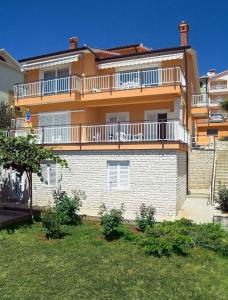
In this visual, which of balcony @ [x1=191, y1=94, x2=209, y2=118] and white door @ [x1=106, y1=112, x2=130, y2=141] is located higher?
balcony @ [x1=191, y1=94, x2=209, y2=118]

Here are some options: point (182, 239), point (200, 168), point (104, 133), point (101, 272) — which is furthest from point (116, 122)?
point (101, 272)

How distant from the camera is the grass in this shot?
8266 mm

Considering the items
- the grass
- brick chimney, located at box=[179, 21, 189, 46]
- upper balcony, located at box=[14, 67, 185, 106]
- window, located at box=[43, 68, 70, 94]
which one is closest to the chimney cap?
brick chimney, located at box=[179, 21, 189, 46]

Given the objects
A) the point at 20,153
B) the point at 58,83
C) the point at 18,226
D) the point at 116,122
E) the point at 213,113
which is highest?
the point at 213,113

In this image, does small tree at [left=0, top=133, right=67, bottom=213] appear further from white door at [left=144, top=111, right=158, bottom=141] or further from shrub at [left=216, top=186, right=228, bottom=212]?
shrub at [left=216, top=186, right=228, bottom=212]

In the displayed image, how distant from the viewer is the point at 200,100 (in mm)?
27844

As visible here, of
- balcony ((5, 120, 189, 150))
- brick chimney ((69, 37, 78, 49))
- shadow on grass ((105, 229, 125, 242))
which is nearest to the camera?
shadow on grass ((105, 229, 125, 242))

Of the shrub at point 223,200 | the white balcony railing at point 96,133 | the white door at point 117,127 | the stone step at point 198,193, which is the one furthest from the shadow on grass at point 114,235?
the stone step at point 198,193

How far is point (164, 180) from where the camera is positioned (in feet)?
55.1

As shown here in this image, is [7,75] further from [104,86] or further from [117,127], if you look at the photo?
[117,127]

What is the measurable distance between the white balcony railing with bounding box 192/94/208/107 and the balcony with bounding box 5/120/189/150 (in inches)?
303

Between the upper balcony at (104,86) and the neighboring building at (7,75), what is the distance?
1786cm

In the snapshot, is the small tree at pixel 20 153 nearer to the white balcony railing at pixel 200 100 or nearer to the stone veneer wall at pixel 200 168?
the stone veneer wall at pixel 200 168

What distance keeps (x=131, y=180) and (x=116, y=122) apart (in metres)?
6.77
